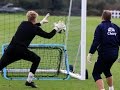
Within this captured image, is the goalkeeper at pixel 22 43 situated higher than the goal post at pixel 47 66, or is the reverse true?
the goalkeeper at pixel 22 43

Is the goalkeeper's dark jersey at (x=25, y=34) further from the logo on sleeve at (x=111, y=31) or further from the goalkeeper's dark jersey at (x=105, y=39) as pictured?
the logo on sleeve at (x=111, y=31)

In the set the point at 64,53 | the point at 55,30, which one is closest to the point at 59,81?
the point at 64,53

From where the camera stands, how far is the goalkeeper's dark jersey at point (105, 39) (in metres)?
10.9

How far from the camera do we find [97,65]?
11.1 meters

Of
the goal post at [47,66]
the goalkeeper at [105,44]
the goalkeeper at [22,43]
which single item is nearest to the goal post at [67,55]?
the goal post at [47,66]

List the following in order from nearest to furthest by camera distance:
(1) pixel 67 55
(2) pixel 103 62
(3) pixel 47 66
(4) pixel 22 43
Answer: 1. (2) pixel 103 62
2. (4) pixel 22 43
3. (1) pixel 67 55
4. (3) pixel 47 66

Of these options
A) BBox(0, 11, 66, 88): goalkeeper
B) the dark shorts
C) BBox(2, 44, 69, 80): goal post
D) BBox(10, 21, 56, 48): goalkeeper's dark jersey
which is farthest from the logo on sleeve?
BBox(2, 44, 69, 80): goal post

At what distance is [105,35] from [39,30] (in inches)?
74.5

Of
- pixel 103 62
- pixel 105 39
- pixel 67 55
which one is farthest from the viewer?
pixel 67 55

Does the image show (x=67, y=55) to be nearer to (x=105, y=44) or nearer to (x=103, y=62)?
(x=103, y=62)

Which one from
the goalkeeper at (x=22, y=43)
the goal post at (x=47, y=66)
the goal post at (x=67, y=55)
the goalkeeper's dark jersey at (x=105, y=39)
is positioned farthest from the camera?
A: the goal post at (x=47, y=66)

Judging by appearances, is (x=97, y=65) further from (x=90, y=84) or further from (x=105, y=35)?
(x=90, y=84)

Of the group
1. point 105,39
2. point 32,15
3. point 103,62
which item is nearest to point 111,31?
point 105,39

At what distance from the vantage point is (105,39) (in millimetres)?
10922
